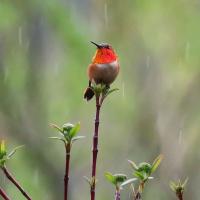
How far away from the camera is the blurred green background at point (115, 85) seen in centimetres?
335

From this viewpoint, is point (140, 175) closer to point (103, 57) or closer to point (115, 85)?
point (103, 57)

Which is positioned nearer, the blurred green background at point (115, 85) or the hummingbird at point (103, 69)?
the hummingbird at point (103, 69)

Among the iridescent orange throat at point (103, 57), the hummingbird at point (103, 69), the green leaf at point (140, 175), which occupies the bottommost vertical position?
the green leaf at point (140, 175)

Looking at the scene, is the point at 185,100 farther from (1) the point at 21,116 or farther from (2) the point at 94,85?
(2) the point at 94,85

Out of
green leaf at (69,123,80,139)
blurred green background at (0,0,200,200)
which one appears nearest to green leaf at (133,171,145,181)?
green leaf at (69,123,80,139)

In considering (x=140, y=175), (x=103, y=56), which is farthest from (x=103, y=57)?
(x=140, y=175)

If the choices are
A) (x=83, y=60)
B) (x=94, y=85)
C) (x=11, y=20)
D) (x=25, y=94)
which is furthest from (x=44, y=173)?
(x=94, y=85)

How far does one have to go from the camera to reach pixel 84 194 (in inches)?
160

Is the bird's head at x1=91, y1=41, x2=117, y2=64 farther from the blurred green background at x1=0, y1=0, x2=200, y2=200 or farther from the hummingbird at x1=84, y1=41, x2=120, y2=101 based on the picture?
the blurred green background at x1=0, y1=0, x2=200, y2=200

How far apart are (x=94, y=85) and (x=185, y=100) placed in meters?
2.82

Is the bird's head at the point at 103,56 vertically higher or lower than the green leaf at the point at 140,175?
higher

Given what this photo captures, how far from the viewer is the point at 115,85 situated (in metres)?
3.70

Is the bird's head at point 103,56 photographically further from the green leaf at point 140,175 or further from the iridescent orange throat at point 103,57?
the green leaf at point 140,175

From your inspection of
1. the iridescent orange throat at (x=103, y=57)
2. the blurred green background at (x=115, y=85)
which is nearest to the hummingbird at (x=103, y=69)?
the iridescent orange throat at (x=103, y=57)
